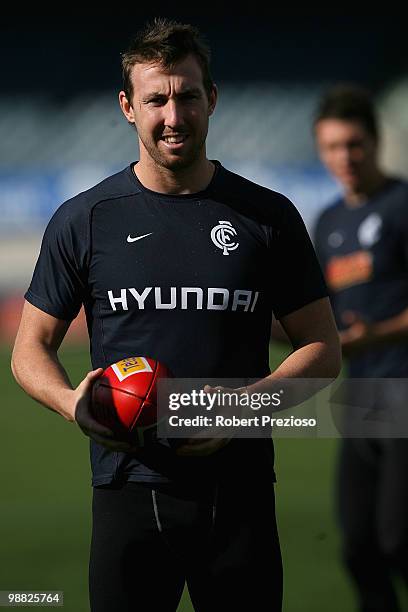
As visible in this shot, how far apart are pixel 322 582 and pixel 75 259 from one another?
135 inches

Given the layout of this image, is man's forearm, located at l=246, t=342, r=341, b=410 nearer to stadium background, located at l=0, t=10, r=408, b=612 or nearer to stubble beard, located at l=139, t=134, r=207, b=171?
stubble beard, located at l=139, t=134, r=207, b=171

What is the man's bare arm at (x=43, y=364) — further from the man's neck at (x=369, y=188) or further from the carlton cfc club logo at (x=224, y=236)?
the man's neck at (x=369, y=188)

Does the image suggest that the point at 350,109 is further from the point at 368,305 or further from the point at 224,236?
the point at 224,236

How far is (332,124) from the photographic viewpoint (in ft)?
17.2

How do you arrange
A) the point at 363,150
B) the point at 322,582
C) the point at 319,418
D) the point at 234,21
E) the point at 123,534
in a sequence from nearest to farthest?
the point at 123,534
the point at 319,418
the point at 363,150
the point at 322,582
the point at 234,21

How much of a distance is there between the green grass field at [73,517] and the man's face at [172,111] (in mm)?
2368

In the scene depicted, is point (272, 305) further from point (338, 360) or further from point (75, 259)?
point (75, 259)

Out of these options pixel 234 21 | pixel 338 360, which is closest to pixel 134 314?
pixel 338 360

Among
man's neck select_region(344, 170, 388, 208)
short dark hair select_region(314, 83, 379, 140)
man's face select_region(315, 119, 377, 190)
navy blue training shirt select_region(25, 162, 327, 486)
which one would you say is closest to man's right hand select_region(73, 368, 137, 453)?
navy blue training shirt select_region(25, 162, 327, 486)

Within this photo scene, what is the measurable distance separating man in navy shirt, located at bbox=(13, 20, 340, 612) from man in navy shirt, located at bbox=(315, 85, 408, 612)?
64.0 inches

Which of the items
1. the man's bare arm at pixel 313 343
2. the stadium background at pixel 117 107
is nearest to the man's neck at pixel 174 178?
the man's bare arm at pixel 313 343

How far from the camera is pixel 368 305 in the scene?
17.4ft

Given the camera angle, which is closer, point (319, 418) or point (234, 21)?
point (319, 418)

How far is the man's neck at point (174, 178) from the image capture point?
3463mm
